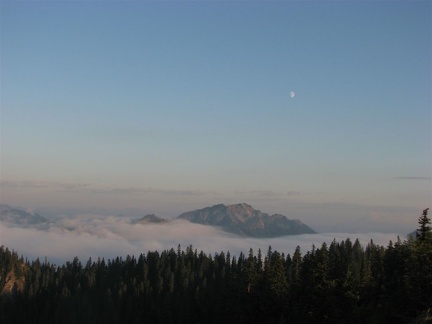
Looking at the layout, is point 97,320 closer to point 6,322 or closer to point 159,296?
point 159,296

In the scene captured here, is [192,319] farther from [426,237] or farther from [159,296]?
[426,237]

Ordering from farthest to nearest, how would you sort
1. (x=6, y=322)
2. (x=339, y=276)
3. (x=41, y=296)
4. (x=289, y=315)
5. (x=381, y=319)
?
(x=41, y=296) → (x=6, y=322) → (x=289, y=315) → (x=339, y=276) → (x=381, y=319)

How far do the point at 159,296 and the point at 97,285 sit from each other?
173 ft

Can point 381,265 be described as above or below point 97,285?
above

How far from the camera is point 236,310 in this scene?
3755 inches

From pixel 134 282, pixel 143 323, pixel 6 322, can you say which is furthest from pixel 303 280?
pixel 6 322

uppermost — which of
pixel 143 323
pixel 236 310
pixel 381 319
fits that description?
pixel 381 319

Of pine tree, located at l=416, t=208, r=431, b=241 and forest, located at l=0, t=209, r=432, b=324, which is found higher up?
pine tree, located at l=416, t=208, r=431, b=241

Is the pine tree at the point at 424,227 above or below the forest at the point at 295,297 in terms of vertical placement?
above

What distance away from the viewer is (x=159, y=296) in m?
154

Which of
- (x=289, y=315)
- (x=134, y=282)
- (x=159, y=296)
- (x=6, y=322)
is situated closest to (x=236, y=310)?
(x=289, y=315)

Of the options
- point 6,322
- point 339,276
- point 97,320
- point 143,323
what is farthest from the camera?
point 6,322

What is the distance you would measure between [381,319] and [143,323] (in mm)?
84736

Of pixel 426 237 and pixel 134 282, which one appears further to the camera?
pixel 134 282
